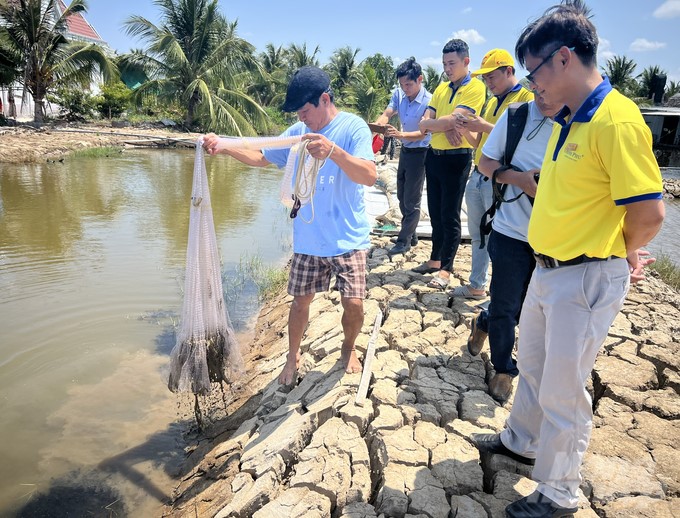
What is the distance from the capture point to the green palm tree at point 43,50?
53.8 ft

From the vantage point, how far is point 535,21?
71.4 inches

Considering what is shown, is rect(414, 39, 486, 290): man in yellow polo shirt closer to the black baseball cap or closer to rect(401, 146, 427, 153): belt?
rect(401, 146, 427, 153): belt

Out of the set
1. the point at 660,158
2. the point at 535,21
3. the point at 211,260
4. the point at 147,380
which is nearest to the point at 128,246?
the point at 147,380

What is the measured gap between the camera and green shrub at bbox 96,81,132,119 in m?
21.2

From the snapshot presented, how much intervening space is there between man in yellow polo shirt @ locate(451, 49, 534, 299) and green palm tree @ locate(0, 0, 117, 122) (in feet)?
61.3

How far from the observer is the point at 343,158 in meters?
2.43

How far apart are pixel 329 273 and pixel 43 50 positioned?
63.2 feet

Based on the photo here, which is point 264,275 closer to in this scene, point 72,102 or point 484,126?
point 484,126

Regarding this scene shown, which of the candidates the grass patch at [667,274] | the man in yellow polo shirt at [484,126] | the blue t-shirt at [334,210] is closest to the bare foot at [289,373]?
the blue t-shirt at [334,210]

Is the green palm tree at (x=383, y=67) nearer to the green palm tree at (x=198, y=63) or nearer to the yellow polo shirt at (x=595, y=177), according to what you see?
the green palm tree at (x=198, y=63)

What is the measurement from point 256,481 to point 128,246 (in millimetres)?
5661

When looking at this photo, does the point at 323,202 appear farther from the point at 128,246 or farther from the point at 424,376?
the point at 128,246

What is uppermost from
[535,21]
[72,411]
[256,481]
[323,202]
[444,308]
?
[535,21]

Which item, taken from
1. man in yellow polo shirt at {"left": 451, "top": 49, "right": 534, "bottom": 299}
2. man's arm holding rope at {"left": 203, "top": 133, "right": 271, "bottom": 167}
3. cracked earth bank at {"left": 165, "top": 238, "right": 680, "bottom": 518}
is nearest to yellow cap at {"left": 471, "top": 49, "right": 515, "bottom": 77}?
man in yellow polo shirt at {"left": 451, "top": 49, "right": 534, "bottom": 299}
